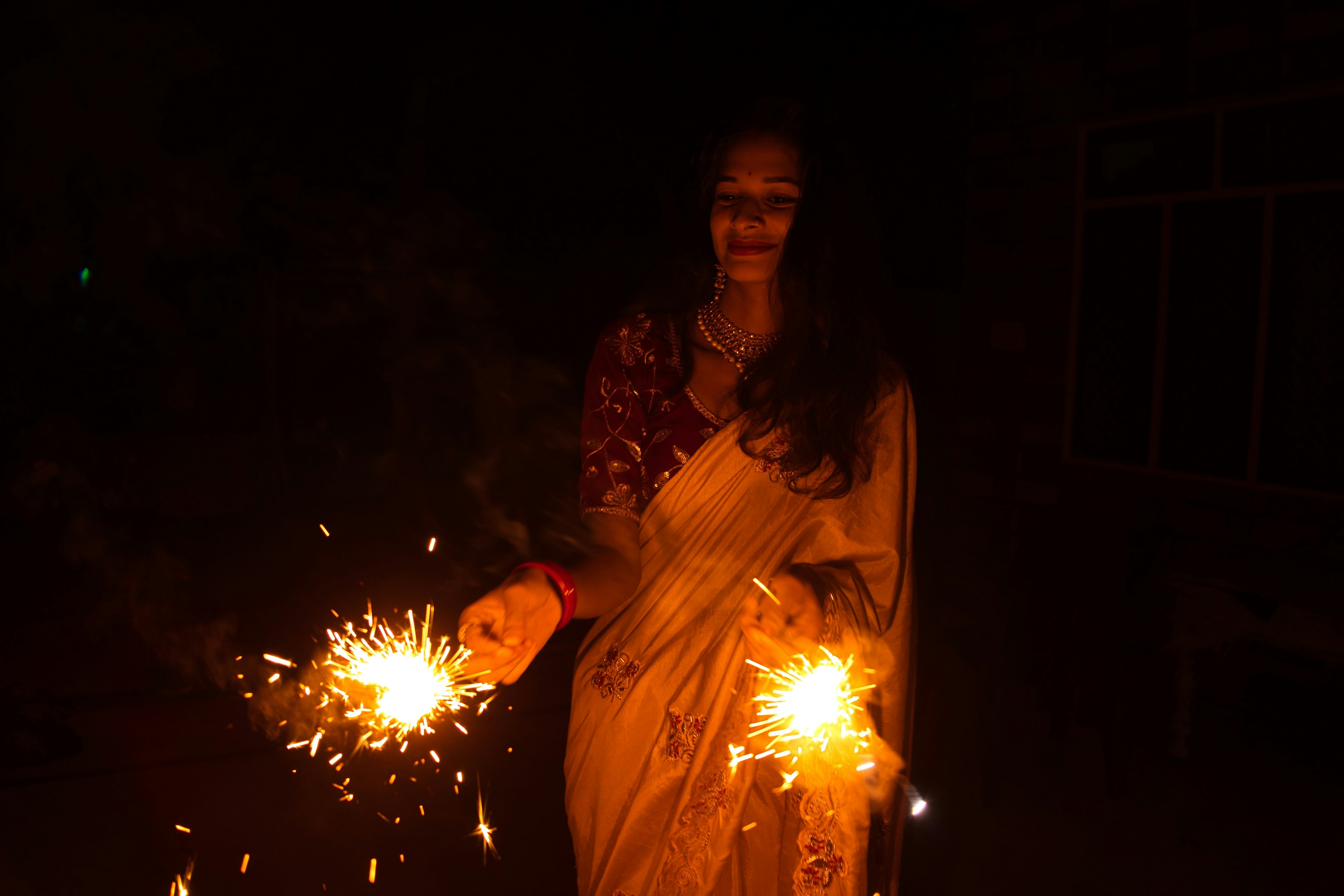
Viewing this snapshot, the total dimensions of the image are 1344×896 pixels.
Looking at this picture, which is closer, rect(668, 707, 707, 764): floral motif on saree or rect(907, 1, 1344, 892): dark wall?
rect(668, 707, 707, 764): floral motif on saree

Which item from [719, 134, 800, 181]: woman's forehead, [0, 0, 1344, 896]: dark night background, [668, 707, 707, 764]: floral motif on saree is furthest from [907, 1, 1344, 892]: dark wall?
[719, 134, 800, 181]: woman's forehead

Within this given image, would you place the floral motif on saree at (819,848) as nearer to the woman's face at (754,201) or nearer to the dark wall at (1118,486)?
the woman's face at (754,201)

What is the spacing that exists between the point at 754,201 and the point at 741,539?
61 cm

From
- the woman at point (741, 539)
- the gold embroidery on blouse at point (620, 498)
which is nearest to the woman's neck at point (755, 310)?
the woman at point (741, 539)

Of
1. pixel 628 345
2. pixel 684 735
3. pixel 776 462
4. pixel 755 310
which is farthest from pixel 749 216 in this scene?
pixel 684 735

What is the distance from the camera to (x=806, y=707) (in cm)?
143

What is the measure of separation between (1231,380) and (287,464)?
3.97 meters

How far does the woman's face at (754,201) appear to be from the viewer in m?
1.53

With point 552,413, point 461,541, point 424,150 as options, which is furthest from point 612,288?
point 461,541

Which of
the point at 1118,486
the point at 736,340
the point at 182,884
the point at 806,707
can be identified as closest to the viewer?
the point at 806,707

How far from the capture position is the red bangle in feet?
4.53

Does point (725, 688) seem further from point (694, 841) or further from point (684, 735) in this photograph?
point (694, 841)

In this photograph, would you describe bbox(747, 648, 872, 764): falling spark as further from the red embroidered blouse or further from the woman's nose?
the woman's nose

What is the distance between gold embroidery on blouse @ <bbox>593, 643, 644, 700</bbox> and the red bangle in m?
0.21
